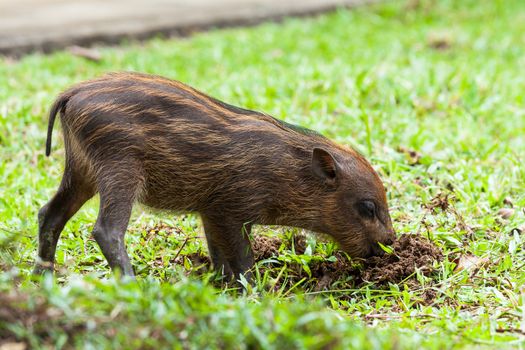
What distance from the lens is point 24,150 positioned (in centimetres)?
691

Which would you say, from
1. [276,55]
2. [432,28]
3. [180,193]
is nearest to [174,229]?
[180,193]

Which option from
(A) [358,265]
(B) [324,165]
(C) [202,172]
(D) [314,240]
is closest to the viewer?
(C) [202,172]

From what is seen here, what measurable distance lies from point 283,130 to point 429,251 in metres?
1.13

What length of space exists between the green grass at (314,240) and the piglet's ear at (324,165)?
513mm

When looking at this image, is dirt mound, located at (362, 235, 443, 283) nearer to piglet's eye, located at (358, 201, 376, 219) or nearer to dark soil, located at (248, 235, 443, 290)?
dark soil, located at (248, 235, 443, 290)

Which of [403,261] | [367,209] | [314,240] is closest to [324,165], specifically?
[367,209]

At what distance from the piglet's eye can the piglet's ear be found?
0.23m

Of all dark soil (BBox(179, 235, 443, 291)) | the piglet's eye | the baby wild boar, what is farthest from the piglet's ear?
dark soil (BBox(179, 235, 443, 291))

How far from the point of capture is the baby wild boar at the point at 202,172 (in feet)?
15.6

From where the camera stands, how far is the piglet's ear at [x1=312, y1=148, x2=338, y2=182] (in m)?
5.10

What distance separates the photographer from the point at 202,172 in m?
5.02

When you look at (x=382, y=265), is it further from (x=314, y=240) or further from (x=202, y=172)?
(x=202, y=172)

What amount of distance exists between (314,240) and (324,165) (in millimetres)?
619

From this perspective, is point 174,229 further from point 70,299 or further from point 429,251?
point 70,299
